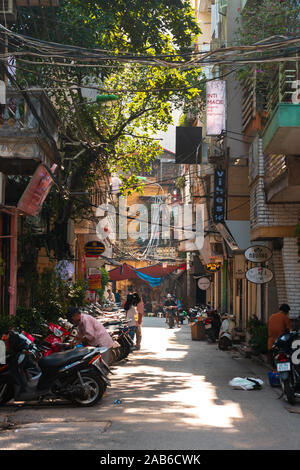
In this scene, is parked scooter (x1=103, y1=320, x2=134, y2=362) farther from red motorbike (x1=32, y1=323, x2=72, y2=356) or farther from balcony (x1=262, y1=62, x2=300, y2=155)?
balcony (x1=262, y1=62, x2=300, y2=155)

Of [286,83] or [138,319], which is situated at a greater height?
[286,83]

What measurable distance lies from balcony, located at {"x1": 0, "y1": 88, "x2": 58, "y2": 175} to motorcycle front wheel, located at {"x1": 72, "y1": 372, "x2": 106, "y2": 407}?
5.17 metres

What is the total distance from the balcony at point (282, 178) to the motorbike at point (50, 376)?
6446 mm

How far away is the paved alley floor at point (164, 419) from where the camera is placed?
7133 mm

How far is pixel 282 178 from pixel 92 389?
7.21 metres

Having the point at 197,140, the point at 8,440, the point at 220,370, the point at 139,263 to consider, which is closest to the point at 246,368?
the point at 220,370

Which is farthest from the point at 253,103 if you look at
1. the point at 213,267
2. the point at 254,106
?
the point at 213,267

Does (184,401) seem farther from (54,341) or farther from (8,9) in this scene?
(8,9)

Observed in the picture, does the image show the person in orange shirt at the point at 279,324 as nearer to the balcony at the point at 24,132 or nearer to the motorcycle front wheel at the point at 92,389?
the motorcycle front wheel at the point at 92,389

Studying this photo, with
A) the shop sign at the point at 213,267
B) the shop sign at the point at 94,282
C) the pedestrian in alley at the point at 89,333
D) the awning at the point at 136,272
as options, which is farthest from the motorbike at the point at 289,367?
the awning at the point at 136,272

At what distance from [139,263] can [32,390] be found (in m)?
48.4

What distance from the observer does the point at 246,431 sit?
7902mm

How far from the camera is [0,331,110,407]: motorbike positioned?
9.89 meters

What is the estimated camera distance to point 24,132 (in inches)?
516
